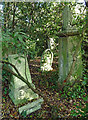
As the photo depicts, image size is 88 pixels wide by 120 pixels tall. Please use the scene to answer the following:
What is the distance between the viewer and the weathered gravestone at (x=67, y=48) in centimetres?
295

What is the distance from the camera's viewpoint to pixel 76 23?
3.02 m

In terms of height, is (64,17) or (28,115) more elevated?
(64,17)

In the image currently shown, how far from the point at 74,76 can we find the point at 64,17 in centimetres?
175

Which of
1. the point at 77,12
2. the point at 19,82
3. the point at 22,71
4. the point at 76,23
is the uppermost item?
the point at 77,12

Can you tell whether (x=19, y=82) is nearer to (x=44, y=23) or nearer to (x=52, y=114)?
(x=52, y=114)

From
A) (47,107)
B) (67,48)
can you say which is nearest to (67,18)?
(67,48)

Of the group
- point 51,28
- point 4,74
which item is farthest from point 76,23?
point 4,74

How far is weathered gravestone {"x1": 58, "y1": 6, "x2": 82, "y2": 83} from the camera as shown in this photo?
295 cm

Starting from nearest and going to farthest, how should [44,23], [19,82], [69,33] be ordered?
[19,82] → [69,33] → [44,23]

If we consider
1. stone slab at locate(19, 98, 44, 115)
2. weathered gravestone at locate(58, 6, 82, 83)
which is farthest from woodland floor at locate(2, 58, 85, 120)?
weathered gravestone at locate(58, 6, 82, 83)

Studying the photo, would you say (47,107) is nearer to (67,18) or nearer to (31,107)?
(31,107)

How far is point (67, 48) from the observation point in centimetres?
300

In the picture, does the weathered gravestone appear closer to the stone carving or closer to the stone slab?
the stone carving

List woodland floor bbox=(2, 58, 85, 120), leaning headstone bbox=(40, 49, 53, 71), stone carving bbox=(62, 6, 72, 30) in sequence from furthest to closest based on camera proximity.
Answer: leaning headstone bbox=(40, 49, 53, 71)
stone carving bbox=(62, 6, 72, 30)
woodland floor bbox=(2, 58, 85, 120)
